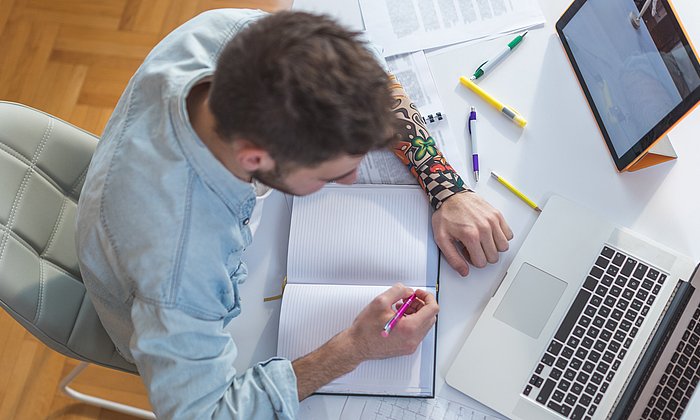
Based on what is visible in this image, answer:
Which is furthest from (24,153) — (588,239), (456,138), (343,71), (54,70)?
(54,70)

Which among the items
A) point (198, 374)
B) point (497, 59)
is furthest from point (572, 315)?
point (198, 374)

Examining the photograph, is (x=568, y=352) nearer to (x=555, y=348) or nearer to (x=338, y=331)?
(x=555, y=348)

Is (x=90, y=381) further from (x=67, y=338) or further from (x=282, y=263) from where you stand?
(x=282, y=263)

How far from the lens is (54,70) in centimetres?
211

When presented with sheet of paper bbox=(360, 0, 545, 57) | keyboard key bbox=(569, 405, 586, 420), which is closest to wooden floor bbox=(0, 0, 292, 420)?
sheet of paper bbox=(360, 0, 545, 57)

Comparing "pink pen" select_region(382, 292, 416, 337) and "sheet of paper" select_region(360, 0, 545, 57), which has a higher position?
"sheet of paper" select_region(360, 0, 545, 57)

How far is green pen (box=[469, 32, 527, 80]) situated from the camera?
1188 millimetres

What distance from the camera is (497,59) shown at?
1195mm

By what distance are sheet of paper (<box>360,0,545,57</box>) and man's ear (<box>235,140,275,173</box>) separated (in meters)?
0.48

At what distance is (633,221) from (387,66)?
49cm

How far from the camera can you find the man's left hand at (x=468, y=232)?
1072 mm

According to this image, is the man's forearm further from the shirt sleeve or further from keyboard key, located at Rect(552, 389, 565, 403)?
keyboard key, located at Rect(552, 389, 565, 403)

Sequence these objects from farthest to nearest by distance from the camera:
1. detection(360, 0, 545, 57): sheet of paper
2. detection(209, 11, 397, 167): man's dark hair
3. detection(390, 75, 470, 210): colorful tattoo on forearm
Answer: detection(360, 0, 545, 57): sheet of paper → detection(390, 75, 470, 210): colorful tattoo on forearm → detection(209, 11, 397, 167): man's dark hair

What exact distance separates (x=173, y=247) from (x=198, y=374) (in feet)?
0.58
